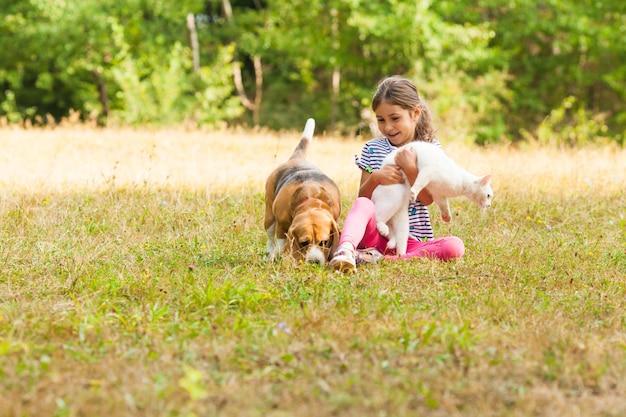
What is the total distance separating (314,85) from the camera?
913 inches

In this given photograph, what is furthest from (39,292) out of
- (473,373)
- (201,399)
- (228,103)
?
(228,103)

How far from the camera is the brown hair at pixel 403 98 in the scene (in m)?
5.22

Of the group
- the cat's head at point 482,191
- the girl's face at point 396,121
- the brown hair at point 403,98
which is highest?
the brown hair at point 403,98

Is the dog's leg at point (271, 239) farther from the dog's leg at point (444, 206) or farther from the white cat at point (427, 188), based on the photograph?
the dog's leg at point (444, 206)

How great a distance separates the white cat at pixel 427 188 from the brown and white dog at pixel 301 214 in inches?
13.7

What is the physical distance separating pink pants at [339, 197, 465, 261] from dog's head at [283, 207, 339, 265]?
19cm

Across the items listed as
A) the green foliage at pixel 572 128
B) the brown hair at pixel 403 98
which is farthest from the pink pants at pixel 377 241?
the green foliage at pixel 572 128

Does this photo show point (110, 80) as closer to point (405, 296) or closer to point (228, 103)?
point (228, 103)

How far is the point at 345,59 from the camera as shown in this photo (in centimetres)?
1848

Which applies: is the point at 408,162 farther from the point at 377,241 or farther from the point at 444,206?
the point at 377,241

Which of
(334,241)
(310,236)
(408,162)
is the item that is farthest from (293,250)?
(408,162)

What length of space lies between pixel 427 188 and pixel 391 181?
0.88 ft

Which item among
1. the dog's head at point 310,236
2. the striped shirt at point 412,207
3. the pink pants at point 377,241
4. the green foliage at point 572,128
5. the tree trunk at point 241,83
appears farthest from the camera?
the tree trunk at point 241,83

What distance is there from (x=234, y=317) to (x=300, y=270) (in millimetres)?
874
